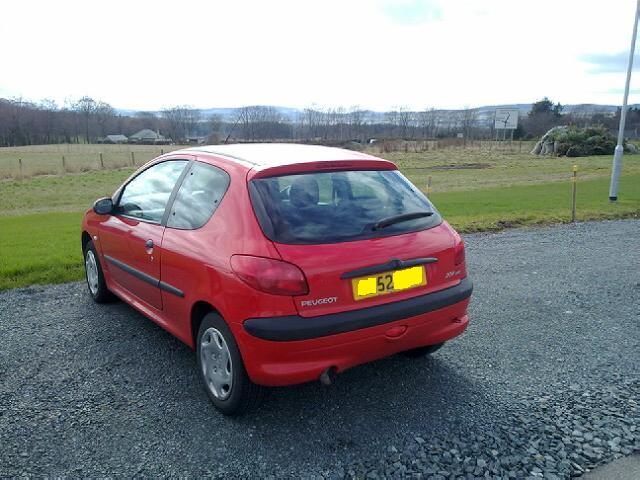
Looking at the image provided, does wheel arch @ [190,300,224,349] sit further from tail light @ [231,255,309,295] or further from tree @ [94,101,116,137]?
tree @ [94,101,116,137]

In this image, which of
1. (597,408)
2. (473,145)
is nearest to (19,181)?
(597,408)

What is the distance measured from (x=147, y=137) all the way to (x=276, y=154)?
100416 millimetres

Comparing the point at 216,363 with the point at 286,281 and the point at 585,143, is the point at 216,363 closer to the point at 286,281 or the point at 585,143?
the point at 286,281

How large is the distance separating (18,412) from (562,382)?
3.79 m

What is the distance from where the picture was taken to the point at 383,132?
95688 millimetres

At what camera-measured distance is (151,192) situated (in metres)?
4.50

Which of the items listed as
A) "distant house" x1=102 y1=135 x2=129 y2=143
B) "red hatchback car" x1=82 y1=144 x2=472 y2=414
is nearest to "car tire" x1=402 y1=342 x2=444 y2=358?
"red hatchback car" x1=82 y1=144 x2=472 y2=414

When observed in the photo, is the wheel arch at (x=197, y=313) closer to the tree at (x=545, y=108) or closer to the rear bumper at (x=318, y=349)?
the rear bumper at (x=318, y=349)

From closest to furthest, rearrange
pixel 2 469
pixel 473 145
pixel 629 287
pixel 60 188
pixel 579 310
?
pixel 2 469
pixel 579 310
pixel 629 287
pixel 60 188
pixel 473 145

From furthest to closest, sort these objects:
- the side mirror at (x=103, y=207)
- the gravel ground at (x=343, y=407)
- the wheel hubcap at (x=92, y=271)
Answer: the wheel hubcap at (x=92, y=271), the side mirror at (x=103, y=207), the gravel ground at (x=343, y=407)

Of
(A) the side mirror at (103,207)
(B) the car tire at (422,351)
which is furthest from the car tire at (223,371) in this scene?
(A) the side mirror at (103,207)

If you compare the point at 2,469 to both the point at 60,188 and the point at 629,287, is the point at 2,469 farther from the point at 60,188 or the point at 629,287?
the point at 60,188

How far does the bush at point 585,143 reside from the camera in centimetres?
4703

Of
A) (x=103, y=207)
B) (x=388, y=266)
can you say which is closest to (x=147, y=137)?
(x=103, y=207)
